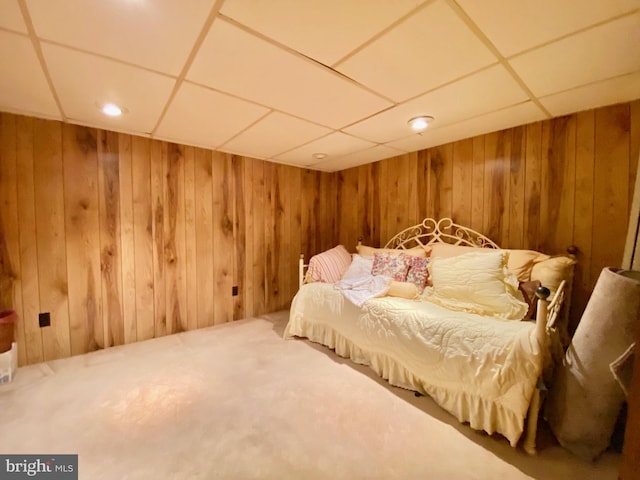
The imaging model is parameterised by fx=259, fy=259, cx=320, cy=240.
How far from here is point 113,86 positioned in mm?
1628

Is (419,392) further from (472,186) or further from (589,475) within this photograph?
(472,186)

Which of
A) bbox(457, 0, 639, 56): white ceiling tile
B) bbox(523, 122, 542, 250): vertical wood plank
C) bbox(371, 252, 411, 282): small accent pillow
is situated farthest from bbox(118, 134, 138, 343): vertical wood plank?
bbox(523, 122, 542, 250): vertical wood plank

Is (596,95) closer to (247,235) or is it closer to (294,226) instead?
(294,226)

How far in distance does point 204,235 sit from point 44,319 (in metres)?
1.47

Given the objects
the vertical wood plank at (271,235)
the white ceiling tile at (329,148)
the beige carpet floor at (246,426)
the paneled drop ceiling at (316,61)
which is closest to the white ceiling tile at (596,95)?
the paneled drop ceiling at (316,61)

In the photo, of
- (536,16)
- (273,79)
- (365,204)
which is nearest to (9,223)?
Answer: (273,79)

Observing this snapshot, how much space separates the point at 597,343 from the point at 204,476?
1987 mm

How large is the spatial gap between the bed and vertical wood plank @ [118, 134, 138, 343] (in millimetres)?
1574

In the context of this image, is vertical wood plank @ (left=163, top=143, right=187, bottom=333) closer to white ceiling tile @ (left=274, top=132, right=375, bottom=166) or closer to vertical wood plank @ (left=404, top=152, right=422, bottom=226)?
white ceiling tile @ (left=274, top=132, right=375, bottom=166)

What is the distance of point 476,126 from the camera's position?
89.7 inches

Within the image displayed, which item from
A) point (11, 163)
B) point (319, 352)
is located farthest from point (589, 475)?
point (11, 163)

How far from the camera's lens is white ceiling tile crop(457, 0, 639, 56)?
40.5 inches

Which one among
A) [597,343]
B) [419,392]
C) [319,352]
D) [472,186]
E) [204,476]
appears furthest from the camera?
[472,186]

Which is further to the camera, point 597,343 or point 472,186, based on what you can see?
point 472,186
